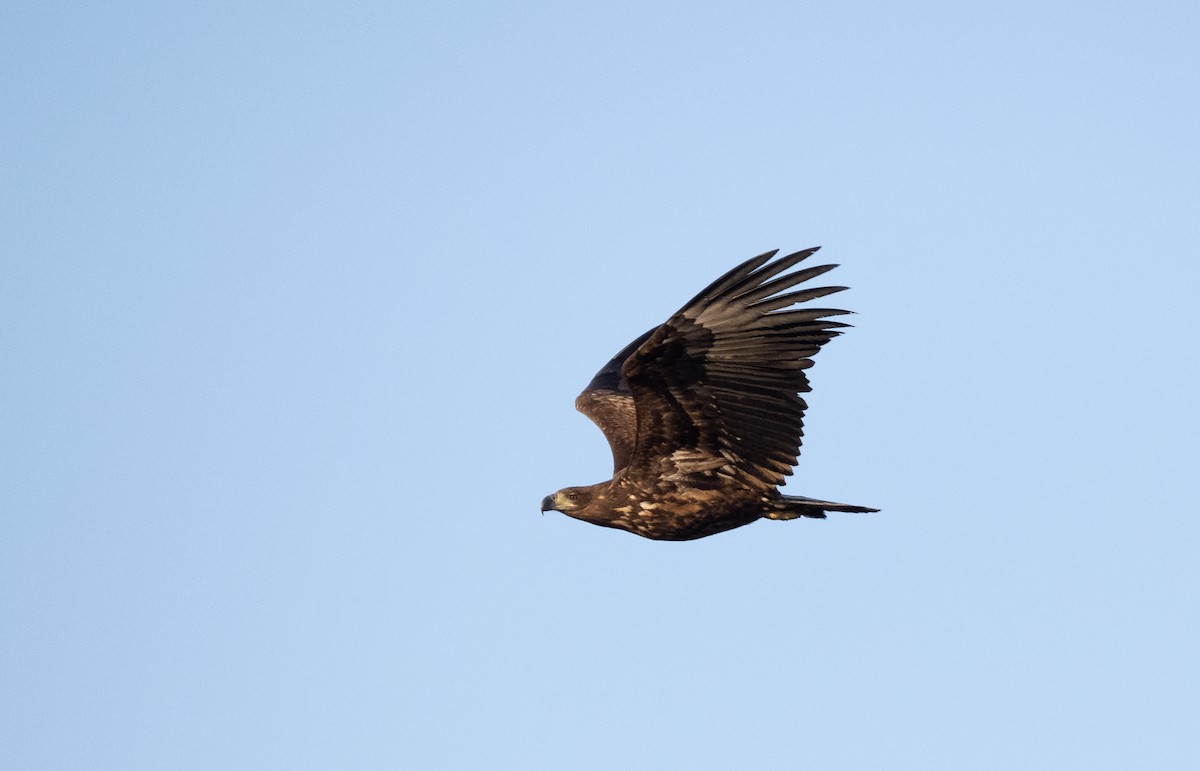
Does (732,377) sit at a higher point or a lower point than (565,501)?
higher

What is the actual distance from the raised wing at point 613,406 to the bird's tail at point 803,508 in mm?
2027

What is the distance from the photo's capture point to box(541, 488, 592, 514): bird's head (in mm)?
14711

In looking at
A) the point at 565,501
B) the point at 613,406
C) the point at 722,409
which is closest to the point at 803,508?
the point at 722,409

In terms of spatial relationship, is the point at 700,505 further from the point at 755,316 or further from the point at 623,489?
the point at 755,316

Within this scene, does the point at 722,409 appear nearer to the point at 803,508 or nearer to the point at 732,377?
the point at 732,377

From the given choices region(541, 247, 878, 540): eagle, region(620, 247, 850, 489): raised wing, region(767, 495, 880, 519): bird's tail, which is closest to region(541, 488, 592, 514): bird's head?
region(541, 247, 878, 540): eagle

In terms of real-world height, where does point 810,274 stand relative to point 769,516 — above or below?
above

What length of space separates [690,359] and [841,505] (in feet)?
5.76

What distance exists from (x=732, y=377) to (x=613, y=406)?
11.5 feet

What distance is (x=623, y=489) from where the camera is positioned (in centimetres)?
1429

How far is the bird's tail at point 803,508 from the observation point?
13.8 meters

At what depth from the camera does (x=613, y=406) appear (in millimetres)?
16875

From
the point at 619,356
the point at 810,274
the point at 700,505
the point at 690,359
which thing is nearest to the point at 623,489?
the point at 700,505

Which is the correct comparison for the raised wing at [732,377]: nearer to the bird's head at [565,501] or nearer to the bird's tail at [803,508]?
the bird's tail at [803,508]
